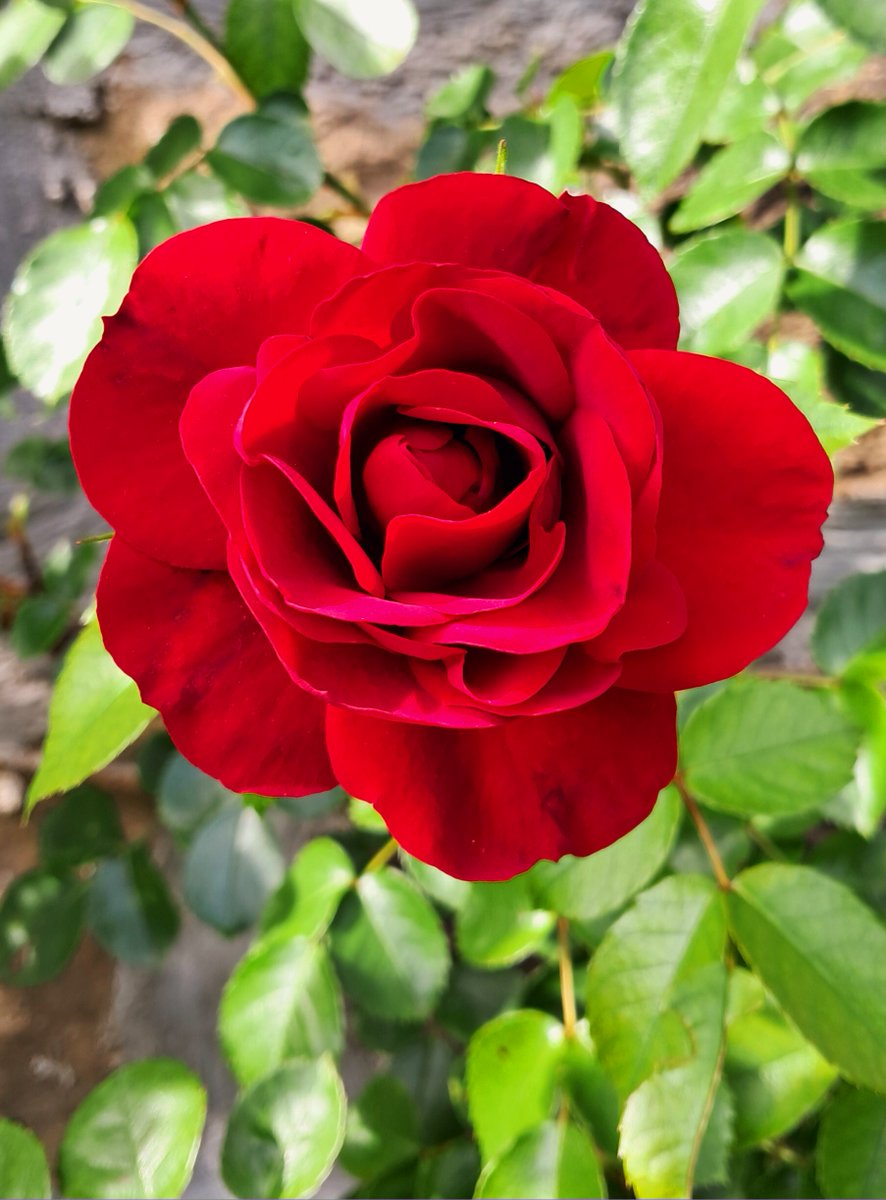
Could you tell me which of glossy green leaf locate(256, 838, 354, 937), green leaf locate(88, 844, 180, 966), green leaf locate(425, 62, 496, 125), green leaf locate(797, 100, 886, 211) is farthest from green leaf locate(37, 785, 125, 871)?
green leaf locate(797, 100, 886, 211)

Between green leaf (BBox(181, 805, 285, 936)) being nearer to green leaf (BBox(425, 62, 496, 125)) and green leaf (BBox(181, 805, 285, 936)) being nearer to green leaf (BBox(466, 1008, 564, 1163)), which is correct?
green leaf (BBox(466, 1008, 564, 1163))

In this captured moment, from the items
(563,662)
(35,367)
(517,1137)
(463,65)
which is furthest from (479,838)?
(463,65)

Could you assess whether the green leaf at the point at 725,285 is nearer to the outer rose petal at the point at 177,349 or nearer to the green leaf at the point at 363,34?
the green leaf at the point at 363,34

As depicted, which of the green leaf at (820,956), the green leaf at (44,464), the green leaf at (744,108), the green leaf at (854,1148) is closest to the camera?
the green leaf at (820,956)

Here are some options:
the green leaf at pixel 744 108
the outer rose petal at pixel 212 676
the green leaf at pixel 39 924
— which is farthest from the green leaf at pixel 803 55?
the green leaf at pixel 39 924

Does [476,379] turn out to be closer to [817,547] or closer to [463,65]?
[817,547]
